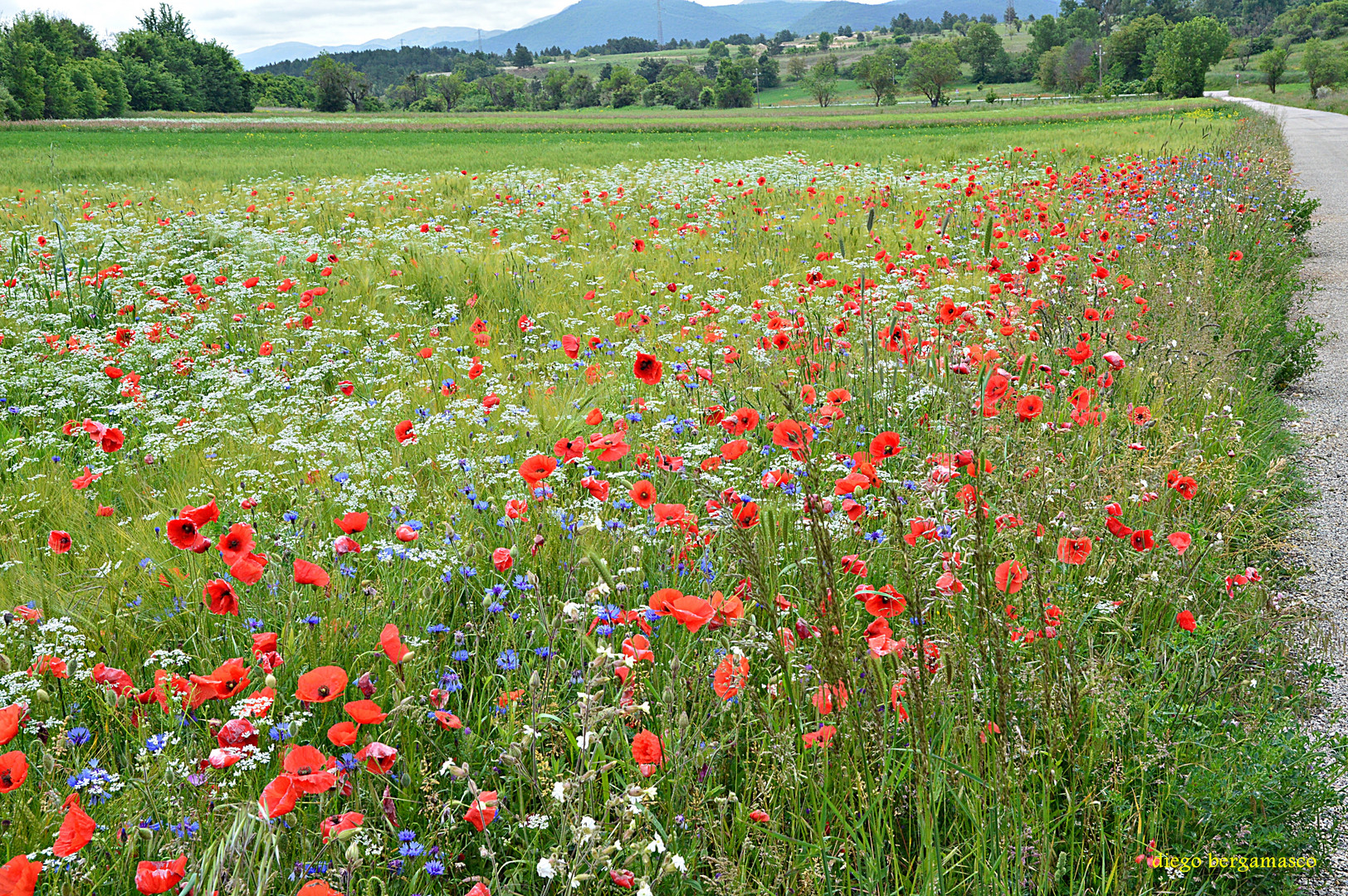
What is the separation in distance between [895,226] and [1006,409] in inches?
226

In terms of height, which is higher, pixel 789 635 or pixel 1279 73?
pixel 1279 73

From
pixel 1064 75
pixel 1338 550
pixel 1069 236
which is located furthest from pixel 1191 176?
pixel 1064 75

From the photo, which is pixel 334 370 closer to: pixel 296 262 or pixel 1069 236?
pixel 296 262

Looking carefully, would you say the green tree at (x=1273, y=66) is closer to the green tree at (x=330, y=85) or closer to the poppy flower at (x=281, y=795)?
the poppy flower at (x=281, y=795)

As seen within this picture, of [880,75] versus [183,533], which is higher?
[880,75]

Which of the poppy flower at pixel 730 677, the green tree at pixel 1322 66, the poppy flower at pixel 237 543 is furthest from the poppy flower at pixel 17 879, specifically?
the green tree at pixel 1322 66

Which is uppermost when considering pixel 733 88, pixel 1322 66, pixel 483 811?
pixel 733 88

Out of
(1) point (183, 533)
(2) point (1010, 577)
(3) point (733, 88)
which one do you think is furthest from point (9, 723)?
(3) point (733, 88)

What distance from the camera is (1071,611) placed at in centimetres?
211

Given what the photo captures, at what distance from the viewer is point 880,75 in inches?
4240

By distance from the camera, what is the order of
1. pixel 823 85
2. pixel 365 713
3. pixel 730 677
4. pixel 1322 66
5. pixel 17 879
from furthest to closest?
pixel 823 85
pixel 1322 66
pixel 730 677
pixel 365 713
pixel 17 879

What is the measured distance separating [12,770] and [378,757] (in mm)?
593

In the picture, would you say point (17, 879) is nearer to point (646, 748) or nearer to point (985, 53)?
point (646, 748)

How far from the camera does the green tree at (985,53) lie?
134 metres
